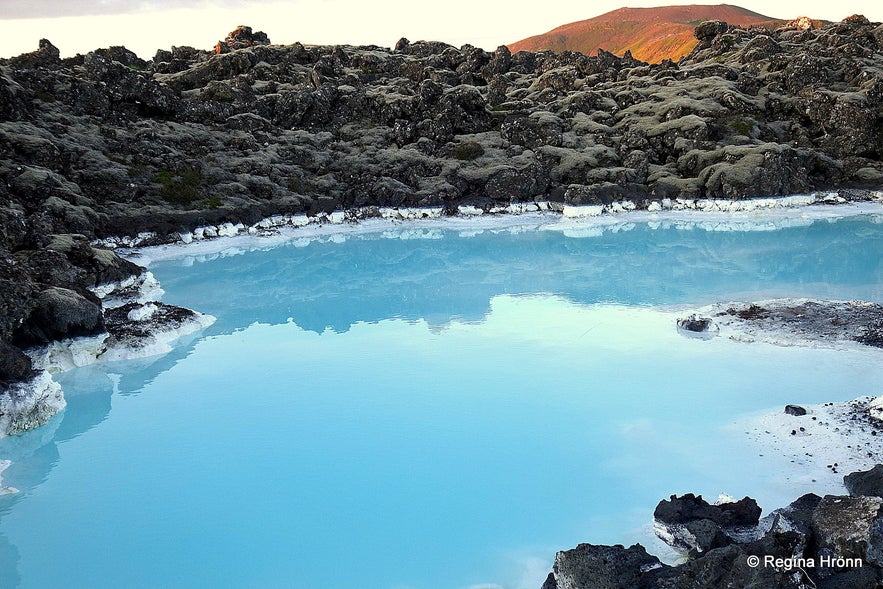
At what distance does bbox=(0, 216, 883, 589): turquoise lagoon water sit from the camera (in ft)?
39.7

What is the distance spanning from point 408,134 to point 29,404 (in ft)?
145

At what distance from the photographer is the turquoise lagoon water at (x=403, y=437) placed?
12109 millimetres

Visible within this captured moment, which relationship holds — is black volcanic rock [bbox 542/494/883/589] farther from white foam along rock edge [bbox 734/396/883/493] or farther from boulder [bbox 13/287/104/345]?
boulder [bbox 13/287/104/345]

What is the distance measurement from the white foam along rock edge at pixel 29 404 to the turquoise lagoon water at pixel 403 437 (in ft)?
1.26

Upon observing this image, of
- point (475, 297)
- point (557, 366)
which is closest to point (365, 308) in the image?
point (475, 297)

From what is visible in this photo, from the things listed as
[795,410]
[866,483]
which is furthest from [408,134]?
[866,483]

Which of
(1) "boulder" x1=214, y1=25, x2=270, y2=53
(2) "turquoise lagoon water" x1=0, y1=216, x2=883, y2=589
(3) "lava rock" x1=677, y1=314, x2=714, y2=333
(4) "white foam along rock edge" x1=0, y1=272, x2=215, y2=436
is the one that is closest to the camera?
(2) "turquoise lagoon water" x1=0, y1=216, x2=883, y2=589

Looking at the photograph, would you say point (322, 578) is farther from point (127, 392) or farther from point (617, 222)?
point (617, 222)

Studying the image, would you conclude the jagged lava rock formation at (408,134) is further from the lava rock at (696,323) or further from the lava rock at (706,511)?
the lava rock at (706,511)

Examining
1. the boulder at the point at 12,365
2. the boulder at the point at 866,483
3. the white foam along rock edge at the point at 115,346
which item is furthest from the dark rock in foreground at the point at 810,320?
the boulder at the point at 12,365

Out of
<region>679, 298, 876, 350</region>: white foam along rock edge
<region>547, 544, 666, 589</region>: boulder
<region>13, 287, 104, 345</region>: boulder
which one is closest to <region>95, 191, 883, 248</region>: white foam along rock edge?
<region>679, 298, 876, 350</region>: white foam along rock edge

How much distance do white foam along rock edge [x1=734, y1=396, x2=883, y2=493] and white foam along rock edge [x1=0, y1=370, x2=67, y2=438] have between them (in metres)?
16.8

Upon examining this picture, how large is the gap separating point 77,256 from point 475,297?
16.4 m

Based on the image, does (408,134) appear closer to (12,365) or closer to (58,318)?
(58,318)
